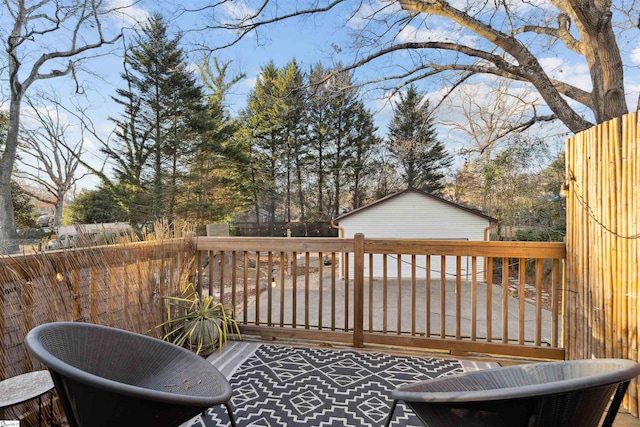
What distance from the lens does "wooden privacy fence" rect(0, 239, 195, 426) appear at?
160cm

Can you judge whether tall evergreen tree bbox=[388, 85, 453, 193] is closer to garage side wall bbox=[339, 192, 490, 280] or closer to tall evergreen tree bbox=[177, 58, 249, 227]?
garage side wall bbox=[339, 192, 490, 280]

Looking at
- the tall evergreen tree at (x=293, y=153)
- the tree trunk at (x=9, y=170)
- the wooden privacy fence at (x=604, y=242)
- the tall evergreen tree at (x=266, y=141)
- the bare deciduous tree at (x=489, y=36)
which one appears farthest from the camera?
the tall evergreen tree at (x=266, y=141)

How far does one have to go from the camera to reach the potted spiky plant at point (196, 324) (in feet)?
9.24

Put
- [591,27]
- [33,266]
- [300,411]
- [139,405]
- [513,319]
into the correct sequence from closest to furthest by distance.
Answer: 1. [139,405]
2. [33,266]
3. [300,411]
4. [591,27]
5. [513,319]

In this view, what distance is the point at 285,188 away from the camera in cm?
1919

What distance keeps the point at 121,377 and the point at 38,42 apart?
1558 cm

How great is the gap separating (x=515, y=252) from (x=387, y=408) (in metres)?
1.67

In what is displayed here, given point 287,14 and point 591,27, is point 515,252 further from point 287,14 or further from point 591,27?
Answer: point 287,14

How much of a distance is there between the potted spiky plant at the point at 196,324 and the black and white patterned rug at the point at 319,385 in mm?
404

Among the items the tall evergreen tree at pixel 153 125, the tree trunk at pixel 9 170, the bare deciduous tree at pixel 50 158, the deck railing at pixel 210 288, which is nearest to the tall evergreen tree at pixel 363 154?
the tall evergreen tree at pixel 153 125

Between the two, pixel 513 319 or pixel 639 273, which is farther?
pixel 513 319

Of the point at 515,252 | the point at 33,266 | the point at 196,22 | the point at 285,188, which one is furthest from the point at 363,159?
the point at 33,266

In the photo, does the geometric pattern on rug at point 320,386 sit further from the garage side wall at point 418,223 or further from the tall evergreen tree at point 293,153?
the tall evergreen tree at point 293,153

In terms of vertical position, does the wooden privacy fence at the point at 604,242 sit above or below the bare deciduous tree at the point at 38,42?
below
